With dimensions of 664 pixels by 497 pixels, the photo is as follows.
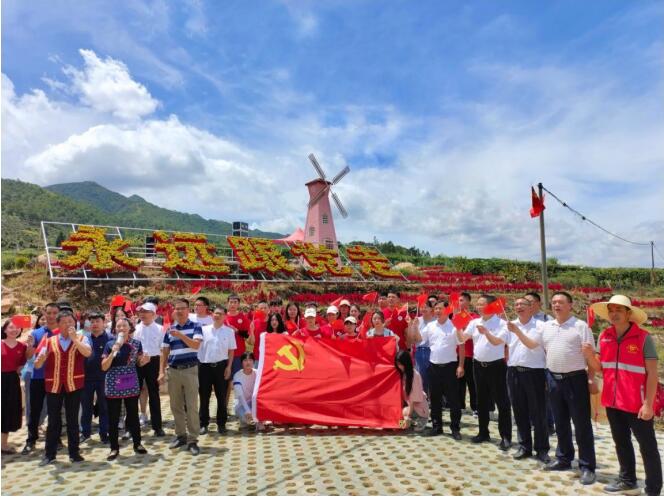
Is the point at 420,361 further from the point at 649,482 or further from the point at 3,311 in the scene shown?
the point at 3,311

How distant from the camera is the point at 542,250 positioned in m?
10.8

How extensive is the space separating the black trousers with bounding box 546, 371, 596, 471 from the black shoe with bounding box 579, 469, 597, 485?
0.12 ft

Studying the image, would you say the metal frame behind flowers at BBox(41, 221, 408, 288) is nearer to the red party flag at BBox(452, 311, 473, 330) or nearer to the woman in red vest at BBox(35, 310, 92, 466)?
the woman in red vest at BBox(35, 310, 92, 466)

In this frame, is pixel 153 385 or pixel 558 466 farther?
pixel 153 385

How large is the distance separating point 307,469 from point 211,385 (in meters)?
2.00

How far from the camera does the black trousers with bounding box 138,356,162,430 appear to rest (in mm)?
5477

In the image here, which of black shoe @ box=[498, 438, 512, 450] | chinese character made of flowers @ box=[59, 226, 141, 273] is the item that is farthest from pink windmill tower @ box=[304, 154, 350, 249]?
black shoe @ box=[498, 438, 512, 450]

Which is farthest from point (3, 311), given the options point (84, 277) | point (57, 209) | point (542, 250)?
point (57, 209)

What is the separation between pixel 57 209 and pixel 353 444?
103713mm

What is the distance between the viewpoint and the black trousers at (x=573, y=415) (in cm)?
401

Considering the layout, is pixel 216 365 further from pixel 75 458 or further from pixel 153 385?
pixel 75 458

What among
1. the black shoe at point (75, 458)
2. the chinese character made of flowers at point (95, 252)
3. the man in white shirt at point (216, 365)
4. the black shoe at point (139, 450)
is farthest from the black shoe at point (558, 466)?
the chinese character made of flowers at point (95, 252)

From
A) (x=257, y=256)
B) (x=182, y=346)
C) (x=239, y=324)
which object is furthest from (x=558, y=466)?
(x=257, y=256)

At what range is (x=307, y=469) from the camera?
429 centimetres
